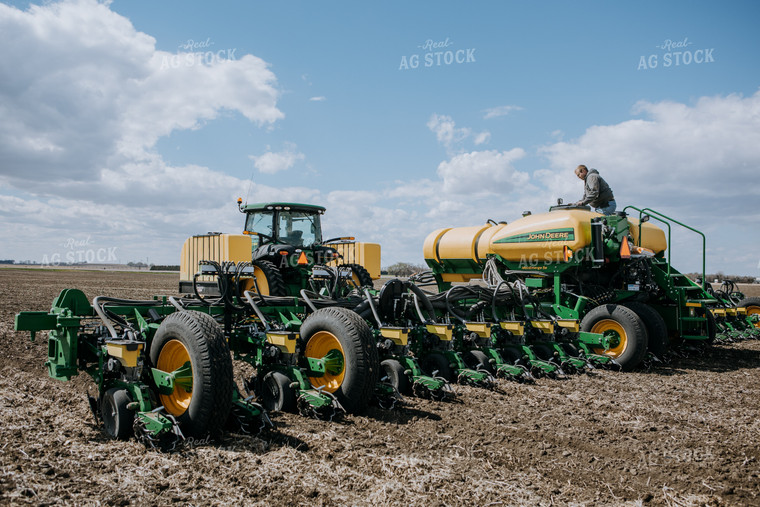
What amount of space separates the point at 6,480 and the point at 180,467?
3.28 ft

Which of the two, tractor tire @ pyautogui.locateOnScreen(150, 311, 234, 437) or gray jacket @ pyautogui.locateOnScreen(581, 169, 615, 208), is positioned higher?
gray jacket @ pyautogui.locateOnScreen(581, 169, 615, 208)

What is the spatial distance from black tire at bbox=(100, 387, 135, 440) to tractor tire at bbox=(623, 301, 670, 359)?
7.10 metres

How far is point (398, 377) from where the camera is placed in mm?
5992

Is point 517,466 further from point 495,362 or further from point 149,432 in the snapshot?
point 495,362

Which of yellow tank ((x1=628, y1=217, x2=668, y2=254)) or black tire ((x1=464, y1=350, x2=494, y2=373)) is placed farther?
yellow tank ((x1=628, y1=217, x2=668, y2=254))

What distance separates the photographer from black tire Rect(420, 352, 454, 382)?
654 centimetres

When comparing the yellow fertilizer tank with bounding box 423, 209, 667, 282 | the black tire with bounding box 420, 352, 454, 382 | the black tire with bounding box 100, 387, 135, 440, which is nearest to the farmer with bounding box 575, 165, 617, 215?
the yellow fertilizer tank with bounding box 423, 209, 667, 282

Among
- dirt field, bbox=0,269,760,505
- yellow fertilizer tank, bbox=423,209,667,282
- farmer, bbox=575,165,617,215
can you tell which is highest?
farmer, bbox=575,165,617,215

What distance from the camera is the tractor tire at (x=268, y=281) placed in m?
8.38

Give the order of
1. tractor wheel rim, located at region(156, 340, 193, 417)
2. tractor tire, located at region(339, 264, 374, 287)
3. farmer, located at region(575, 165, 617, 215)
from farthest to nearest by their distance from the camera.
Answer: tractor tire, located at region(339, 264, 374, 287) < farmer, located at region(575, 165, 617, 215) < tractor wheel rim, located at region(156, 340, 193, 417)

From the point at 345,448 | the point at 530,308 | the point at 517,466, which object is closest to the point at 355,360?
the point at 345,448

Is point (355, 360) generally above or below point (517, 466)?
above

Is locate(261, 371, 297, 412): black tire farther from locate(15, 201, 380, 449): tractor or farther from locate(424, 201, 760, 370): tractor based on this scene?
locate(424, 201, 760, 370): tractor

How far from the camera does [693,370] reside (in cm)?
815
